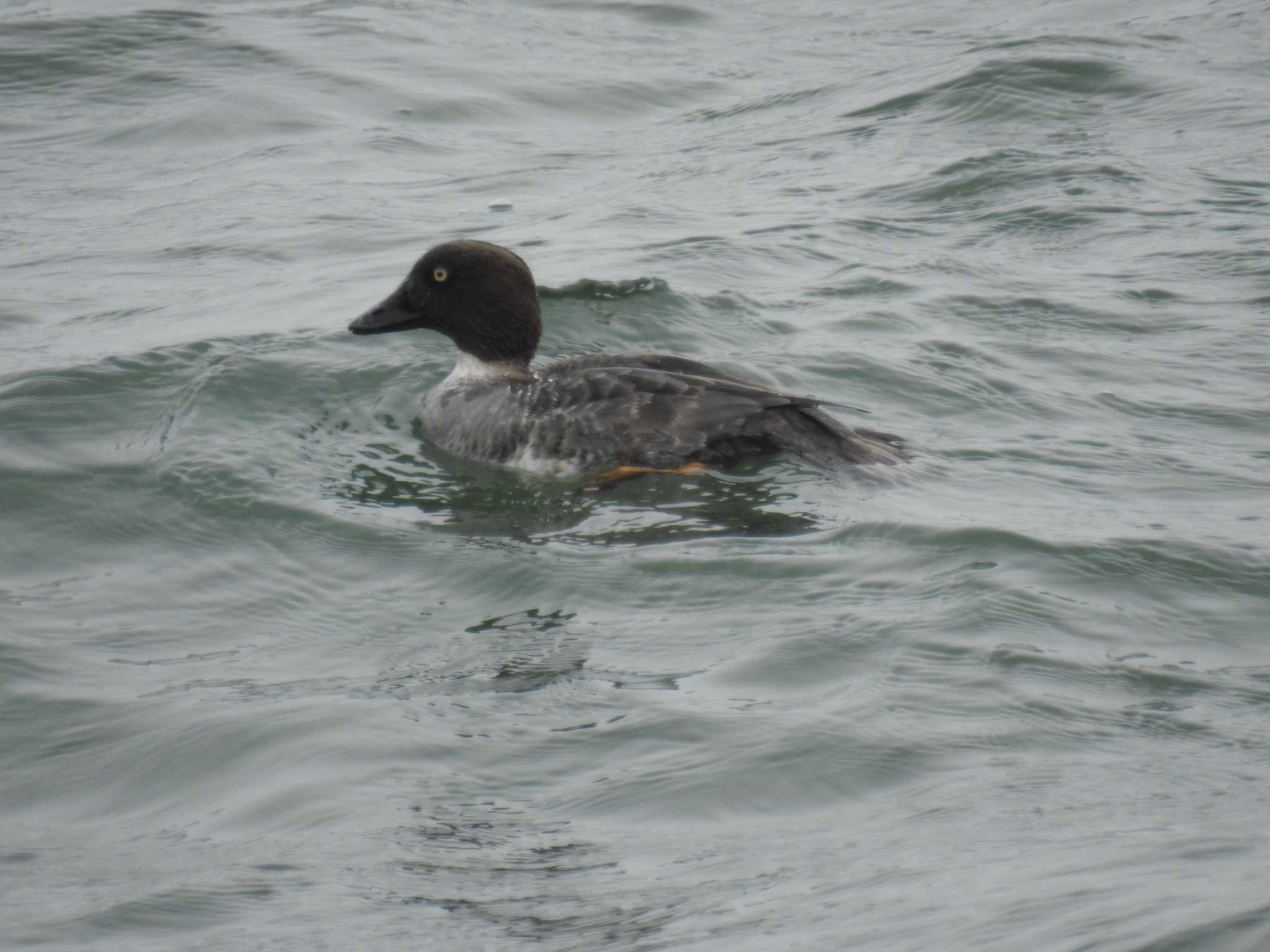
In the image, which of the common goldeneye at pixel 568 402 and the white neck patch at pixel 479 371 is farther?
the white neck patch at pixel 479 371

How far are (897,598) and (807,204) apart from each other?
25.7 ft

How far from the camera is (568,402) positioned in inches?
380

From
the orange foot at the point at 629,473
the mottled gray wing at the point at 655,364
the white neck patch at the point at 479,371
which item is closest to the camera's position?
the orange foot at the point at 629,473

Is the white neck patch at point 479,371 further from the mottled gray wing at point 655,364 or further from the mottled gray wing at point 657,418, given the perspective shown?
Answer: the mottled gray wing at point 657,418

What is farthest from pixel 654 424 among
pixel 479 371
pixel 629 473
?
pixel 479 371

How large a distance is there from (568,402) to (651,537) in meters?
1.43

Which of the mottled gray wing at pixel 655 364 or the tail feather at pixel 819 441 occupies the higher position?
the mottled gray wing at pixel 655 364

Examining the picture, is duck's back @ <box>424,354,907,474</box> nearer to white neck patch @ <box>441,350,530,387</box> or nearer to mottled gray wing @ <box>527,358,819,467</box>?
mottled gray wing @ <box>527,358,819,467</box>

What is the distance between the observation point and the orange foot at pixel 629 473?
929cm

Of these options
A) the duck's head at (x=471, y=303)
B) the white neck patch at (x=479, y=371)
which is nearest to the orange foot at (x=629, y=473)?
the white neck patch at (x=479, y=371)

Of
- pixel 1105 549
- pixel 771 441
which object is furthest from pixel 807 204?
pixel 1105 549

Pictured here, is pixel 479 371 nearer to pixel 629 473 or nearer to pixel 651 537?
pixel 629 473

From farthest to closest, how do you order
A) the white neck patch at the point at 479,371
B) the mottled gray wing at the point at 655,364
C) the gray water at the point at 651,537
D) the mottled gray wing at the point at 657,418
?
the white neck patch at the point at 479,371 → the mottled gray wing at the point at 655,364 → the mottled gray wing at the point at 657,418 → the gray water at the point at 651,537

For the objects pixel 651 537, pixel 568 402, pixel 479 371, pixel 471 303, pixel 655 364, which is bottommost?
pixel 651 537
